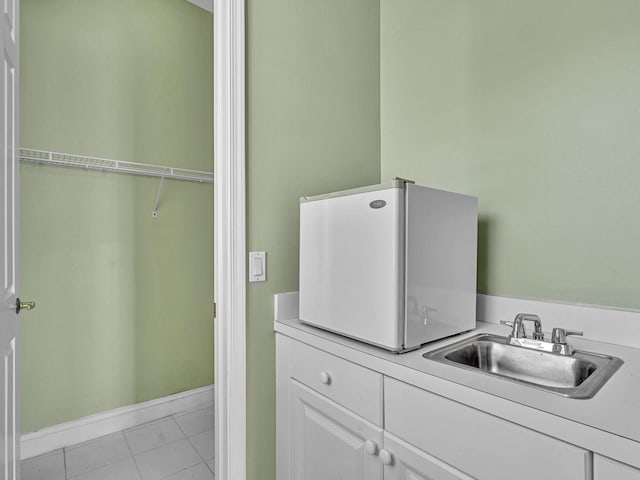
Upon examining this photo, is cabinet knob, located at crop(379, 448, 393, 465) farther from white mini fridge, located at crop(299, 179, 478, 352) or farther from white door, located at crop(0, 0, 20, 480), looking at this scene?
white door, located at crop(0, 0, 20, 480)

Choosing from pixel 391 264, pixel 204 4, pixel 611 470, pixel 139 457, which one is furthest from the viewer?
pixel 204 4

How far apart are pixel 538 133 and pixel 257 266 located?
1111 millimetres

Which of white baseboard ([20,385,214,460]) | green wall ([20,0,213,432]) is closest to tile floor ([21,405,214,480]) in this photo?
white baseboard ([20,385,214,460])

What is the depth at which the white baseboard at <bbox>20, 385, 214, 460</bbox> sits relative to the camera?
186cm

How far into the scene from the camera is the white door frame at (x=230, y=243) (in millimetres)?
1263

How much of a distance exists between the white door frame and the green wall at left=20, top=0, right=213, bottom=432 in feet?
3.83

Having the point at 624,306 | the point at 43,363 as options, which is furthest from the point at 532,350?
the point at 43,363

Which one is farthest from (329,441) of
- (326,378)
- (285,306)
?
(285,306)

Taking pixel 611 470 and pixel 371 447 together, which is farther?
pixel 371 447

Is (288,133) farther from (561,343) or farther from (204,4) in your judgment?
(204,4)

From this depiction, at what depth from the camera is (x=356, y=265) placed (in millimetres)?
1074

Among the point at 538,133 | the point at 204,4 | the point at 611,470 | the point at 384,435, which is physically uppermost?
the point at 204,4

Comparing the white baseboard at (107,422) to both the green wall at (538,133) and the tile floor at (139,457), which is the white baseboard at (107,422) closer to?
the tile floor at (139,457)

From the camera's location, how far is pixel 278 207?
4.60 feet
